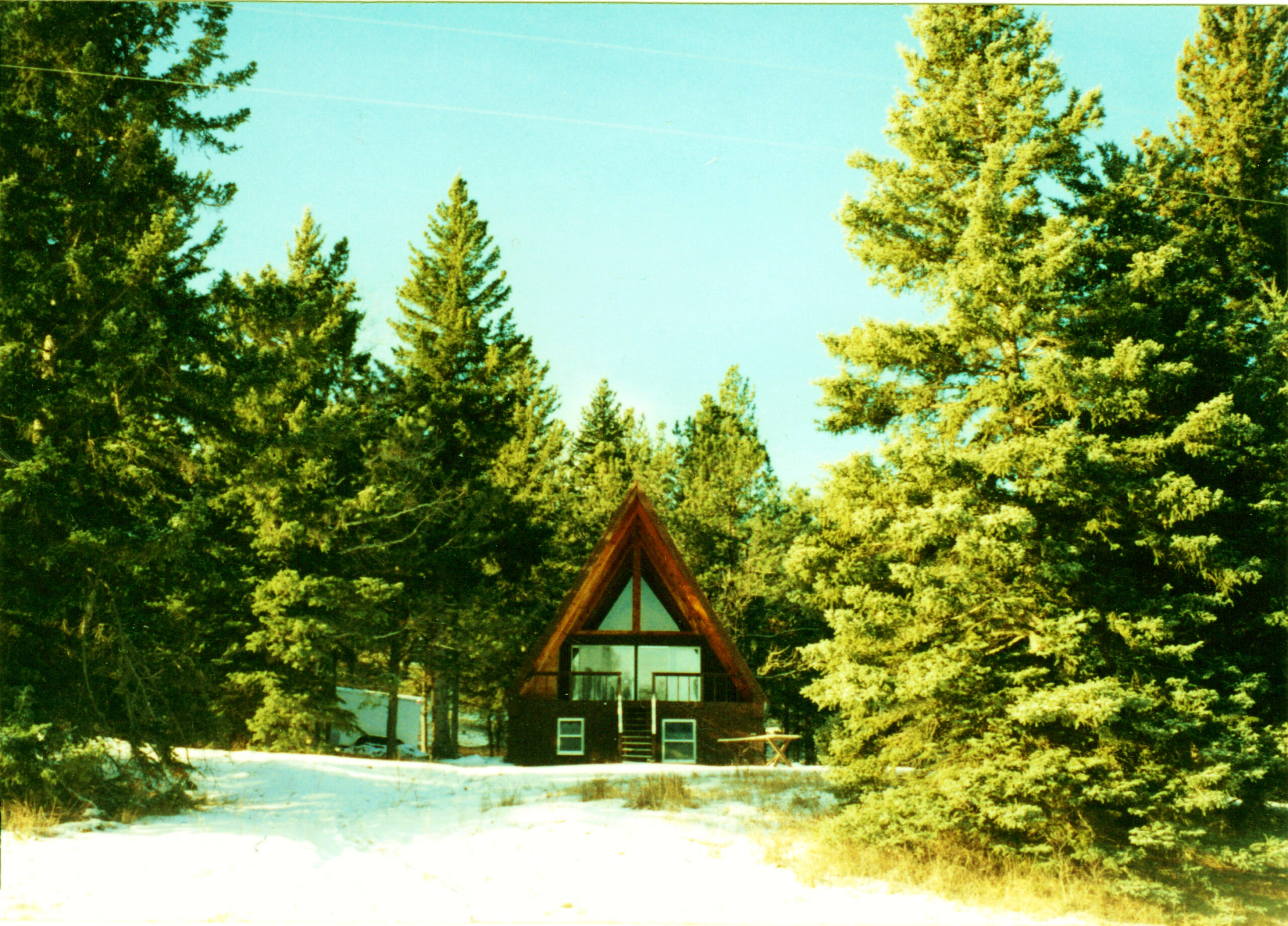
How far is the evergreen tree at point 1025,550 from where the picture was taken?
32.2 ft

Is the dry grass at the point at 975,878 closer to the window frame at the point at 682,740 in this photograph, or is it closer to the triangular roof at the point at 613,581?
the triangular roof at the point at 613,581

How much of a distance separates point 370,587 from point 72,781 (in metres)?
14.1

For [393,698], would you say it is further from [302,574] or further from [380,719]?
[380,719]

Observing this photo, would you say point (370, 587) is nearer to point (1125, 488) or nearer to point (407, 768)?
point (407, 768)

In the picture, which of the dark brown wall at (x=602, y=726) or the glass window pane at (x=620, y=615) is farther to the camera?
the glass window pane at (x=620, y=615)

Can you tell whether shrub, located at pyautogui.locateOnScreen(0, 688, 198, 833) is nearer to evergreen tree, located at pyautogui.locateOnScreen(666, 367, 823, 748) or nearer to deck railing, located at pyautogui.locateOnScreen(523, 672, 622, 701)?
deck railing, located at pyautogui.locateOnScreen(523, 672, 622, 701)

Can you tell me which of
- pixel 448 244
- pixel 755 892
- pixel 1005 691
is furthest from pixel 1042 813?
pixel 448 244

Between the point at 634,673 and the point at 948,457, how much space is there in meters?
17.2

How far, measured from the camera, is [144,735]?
11.1 meters

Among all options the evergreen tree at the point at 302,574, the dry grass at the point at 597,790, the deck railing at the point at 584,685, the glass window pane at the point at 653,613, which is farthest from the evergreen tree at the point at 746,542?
the dry grass at the point at 597,790

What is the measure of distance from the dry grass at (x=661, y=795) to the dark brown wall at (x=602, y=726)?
10.4 m

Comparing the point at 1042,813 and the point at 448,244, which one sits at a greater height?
the point at 448,244

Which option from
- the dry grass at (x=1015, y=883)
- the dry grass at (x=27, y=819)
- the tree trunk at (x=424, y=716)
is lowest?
the tree trunk at (x=424, y=716)

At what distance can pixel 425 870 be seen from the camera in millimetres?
9492
